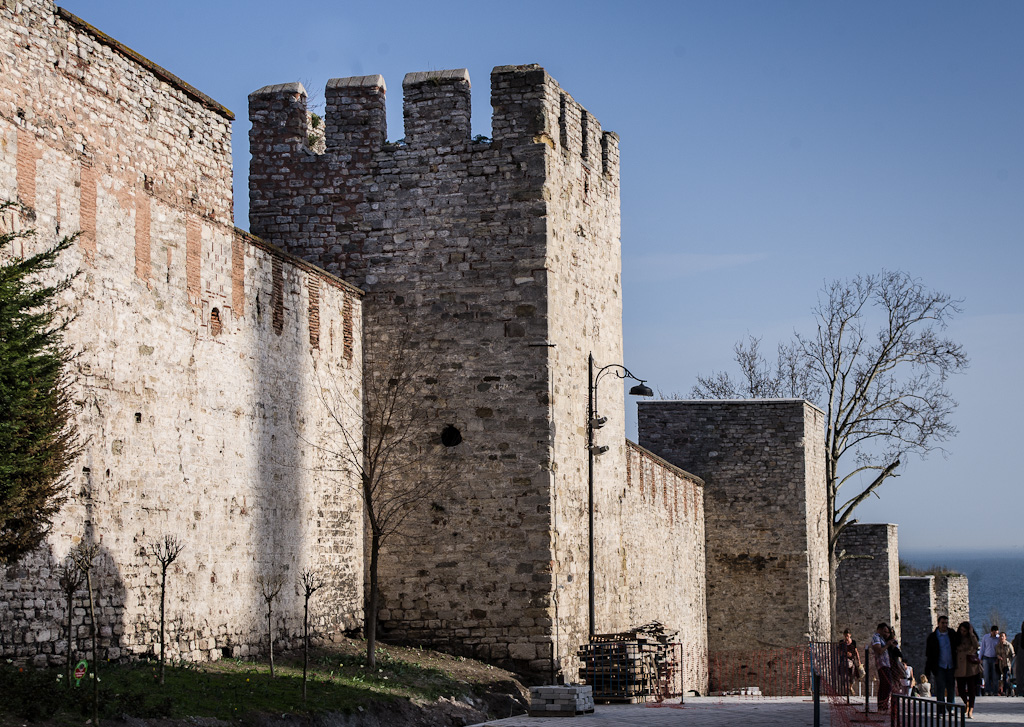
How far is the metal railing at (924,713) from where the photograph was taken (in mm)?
9406

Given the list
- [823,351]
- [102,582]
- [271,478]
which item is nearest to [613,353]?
[271,478]

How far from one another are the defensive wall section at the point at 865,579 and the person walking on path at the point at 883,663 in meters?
16.2

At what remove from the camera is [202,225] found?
12883mm

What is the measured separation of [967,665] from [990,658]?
24.9 feet

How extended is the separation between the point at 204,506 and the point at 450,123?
618cm

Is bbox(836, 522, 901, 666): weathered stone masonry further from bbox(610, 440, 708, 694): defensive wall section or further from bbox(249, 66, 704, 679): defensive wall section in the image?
bbox(249, 66, 704, 679): defensive wall section

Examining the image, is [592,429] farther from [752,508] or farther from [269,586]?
[752,508]

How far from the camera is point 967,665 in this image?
46.3 ft

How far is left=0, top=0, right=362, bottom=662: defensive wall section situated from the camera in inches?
420

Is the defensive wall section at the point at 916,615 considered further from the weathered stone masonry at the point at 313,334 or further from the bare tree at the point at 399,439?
the bare tree at the point at 399,439

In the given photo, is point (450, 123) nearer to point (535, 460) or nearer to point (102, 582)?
point (535, 460)

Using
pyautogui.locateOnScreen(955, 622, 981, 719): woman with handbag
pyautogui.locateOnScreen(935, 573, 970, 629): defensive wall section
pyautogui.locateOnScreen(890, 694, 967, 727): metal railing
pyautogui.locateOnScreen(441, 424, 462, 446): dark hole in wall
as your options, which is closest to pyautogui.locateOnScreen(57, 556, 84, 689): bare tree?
pyautogui.locateOnScreen(441, 424, 462, 446): dark hole in wall

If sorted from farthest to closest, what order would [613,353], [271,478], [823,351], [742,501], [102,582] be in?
[823,351] < [742,501] < [613,353] < [271,478] < [102,582]

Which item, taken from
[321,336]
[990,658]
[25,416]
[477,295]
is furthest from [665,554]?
[25,416]
